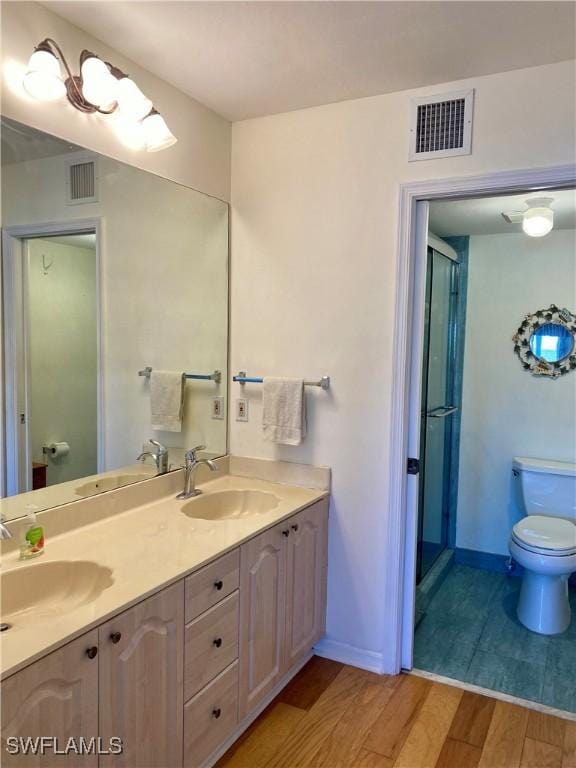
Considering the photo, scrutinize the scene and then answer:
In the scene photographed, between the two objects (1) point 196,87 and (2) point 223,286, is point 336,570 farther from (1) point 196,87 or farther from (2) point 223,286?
(1) point 196,87

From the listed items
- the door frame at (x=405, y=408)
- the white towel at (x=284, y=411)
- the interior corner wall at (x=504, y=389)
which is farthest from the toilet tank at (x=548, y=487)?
the white towel at (x=284, y=411)

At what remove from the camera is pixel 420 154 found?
2125 mm

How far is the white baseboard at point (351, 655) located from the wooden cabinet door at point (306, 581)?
8cm

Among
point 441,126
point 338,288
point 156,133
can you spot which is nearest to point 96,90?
point 156,133

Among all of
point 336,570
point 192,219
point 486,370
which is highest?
point 192,219

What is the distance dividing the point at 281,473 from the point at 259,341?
61 centimetres

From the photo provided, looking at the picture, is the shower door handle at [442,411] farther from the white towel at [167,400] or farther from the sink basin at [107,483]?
the sink basin at [107,483]

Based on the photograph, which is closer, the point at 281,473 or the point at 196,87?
the point at 196,87

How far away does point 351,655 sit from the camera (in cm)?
238

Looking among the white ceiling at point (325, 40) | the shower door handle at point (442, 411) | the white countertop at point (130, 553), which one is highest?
the white ceiling at point (325, 40)

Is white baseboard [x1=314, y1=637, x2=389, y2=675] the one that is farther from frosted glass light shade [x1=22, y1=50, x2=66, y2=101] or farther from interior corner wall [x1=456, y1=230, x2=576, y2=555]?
frosted glass light shade [x1=22, y1=50, x2=66, y2=101]

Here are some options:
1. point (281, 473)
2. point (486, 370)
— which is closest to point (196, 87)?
point (281, 473)

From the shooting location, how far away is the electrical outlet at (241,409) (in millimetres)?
2565

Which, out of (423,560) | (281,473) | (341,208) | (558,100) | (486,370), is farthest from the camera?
(486,370)
